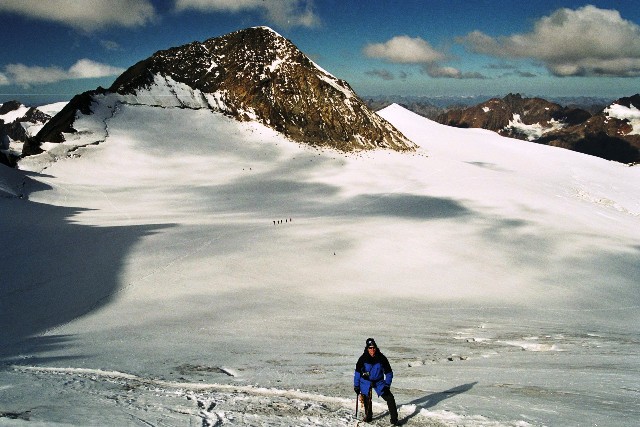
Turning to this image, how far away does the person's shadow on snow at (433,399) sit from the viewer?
8.59 metres

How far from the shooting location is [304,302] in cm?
1844

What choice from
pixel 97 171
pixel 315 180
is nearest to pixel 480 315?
pixel 315 180

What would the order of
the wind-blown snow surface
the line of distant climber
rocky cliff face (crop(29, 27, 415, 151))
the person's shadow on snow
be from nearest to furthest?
the person's shadow on snow → the wind-blown snow surface → the line of distant climber → rocky cliff face (crop(29, 27, 415, 151))

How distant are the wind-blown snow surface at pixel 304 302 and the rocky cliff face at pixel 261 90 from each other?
26104mm

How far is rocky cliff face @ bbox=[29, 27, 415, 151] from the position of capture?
74062 mm

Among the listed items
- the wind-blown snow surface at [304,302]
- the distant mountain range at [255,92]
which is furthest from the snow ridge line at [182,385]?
the distant mountain range at [255,92]

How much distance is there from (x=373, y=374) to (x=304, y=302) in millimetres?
10407

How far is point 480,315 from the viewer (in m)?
17.8

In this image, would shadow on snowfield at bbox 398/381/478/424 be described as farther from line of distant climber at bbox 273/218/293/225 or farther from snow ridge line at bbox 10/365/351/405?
line of distant climber at bbox 273/218/293/225

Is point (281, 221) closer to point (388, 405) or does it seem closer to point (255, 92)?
point (388, 405)

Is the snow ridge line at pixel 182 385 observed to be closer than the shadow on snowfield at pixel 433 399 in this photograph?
No

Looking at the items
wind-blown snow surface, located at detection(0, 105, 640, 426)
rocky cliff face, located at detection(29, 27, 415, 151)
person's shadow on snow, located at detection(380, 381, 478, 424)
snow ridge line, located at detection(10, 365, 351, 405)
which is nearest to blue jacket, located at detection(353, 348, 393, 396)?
wind-blown snow surface, located at detection(0, 105, 640, 426)

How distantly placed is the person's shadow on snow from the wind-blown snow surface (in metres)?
0.07

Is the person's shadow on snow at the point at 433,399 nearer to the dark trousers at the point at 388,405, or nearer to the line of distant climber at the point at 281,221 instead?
the dark trousers at the point at 388,405
